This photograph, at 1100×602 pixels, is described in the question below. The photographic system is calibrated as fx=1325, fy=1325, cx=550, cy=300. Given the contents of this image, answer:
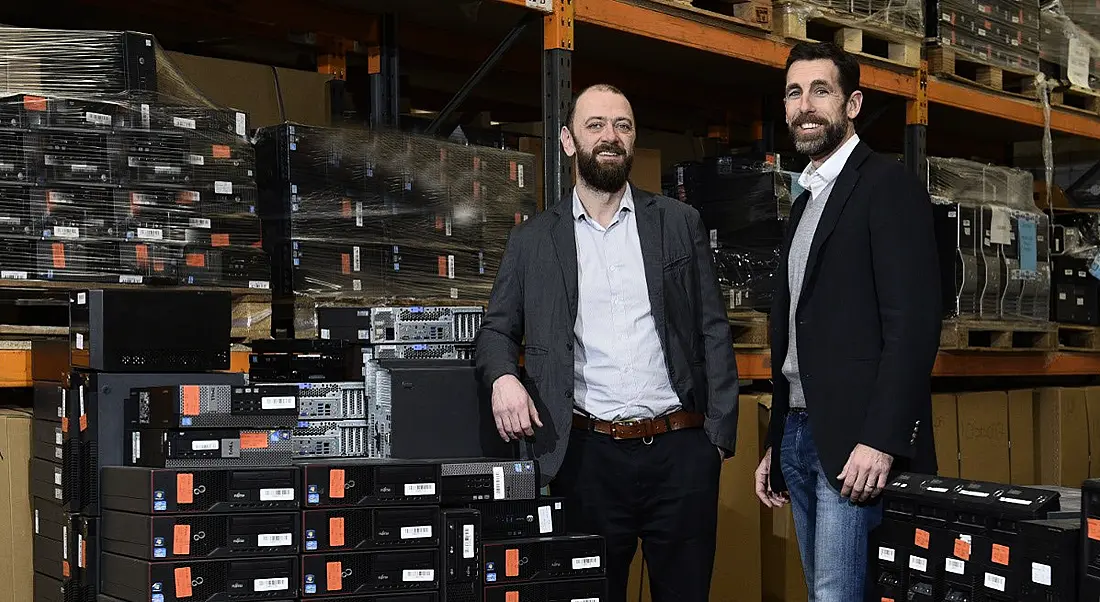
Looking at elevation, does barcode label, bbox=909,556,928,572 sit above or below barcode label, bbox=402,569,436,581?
above

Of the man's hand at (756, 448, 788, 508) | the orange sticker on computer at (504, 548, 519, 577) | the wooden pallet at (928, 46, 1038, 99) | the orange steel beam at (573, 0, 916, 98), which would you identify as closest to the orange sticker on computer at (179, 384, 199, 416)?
the orange sticker on computer at (504, 548, 519, 577)

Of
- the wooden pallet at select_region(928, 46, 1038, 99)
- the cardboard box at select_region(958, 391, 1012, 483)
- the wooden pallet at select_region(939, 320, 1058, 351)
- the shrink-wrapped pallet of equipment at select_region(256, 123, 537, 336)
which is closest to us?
the shrink-wrapped pallet of equipment at select_region(256, 123, 537, 336)

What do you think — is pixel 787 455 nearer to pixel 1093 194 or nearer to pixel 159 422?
pixel 159 422

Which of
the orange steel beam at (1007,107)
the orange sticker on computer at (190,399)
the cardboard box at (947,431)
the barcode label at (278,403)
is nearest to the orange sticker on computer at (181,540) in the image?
the orange sticker on computer at (190,399)

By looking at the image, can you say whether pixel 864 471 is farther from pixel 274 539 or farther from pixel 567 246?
pixel 274 539

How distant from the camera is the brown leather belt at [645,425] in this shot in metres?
4.08

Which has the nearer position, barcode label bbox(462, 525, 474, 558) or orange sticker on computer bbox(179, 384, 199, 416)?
orange sticker on computer bbox(179, 384, 199, 416)

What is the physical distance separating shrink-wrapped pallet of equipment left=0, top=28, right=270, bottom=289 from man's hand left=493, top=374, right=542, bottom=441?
1647mm

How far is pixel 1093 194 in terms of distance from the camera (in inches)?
387

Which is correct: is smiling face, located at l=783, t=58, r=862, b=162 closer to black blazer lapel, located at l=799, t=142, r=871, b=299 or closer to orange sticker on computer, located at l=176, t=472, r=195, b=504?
black blazer lapel, located at l=799, t=142, r=871, b=299

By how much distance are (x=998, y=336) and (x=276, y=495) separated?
5606 millimetres

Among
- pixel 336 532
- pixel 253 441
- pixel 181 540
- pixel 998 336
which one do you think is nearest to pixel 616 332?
pixel 336 532

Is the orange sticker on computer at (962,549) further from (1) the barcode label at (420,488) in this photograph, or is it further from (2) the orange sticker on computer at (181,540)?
(2) the orange sticker on computer at (181,540)

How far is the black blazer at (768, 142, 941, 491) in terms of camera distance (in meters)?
3.46
